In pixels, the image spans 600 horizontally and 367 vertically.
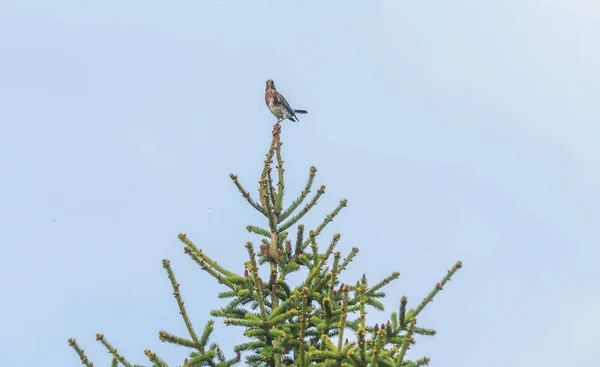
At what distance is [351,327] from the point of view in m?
6.86

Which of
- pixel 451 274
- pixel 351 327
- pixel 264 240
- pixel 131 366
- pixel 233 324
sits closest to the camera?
pixel 451 274

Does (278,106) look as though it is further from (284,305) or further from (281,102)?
(284,305)

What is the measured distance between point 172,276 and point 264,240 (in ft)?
6.68

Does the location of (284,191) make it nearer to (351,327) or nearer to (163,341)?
(351,327)

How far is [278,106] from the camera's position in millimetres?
12867

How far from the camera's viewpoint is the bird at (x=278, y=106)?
42.2ft

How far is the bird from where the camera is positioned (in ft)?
42.2

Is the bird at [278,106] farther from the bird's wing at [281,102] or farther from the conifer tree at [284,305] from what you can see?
the conifer tree at [284,305]

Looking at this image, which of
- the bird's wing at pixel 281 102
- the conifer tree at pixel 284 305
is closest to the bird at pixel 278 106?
the bird's wing at pixel 281 102

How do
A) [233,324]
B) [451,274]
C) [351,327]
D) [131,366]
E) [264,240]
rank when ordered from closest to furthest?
[451,274], [131,366], [233,324], [351,327], [264,240]

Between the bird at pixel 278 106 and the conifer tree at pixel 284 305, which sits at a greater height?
the bird at pixel 278 106

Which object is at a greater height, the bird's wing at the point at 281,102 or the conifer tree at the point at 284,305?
the bird's wing at the point at 281,102

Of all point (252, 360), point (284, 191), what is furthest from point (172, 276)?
point (284, 191)

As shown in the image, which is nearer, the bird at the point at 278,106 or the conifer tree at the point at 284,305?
the conifer tree at the point at 284,305
